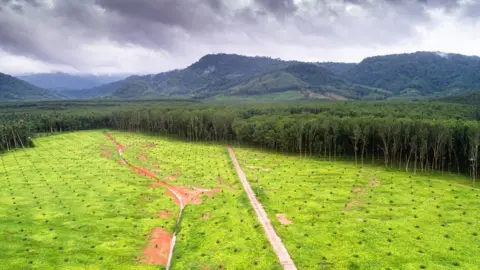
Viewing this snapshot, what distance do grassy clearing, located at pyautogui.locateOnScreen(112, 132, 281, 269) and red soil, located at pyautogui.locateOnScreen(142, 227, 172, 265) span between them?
6.19ft

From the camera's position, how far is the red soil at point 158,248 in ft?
164

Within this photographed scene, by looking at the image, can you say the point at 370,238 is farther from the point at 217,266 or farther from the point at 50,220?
the point at 50,220

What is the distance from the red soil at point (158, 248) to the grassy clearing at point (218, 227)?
1.89m

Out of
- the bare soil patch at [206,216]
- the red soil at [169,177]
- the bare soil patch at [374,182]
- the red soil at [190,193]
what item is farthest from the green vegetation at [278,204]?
the red soil at [190,193]

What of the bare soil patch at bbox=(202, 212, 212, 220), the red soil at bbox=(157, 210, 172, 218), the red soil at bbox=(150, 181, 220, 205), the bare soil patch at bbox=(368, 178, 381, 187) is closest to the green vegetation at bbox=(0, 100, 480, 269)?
the bare soil patch at bbox=(202, 212, 212, 220)

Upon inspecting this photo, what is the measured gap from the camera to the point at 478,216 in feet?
191

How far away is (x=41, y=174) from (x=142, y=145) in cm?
6639

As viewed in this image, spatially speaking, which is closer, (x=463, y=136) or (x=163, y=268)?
(x=163, y=268)

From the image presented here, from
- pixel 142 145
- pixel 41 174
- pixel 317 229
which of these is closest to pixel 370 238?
pixel 317 229

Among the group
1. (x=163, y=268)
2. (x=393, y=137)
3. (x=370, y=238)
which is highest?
(x=393, y=137)

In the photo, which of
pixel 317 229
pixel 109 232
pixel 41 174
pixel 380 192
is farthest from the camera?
pixel 41 174

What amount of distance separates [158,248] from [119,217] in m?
16.6

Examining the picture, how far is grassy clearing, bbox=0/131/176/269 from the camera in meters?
48.8

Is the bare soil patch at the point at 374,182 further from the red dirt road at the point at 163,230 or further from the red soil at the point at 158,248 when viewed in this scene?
the red soil at the point at 158,248
